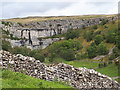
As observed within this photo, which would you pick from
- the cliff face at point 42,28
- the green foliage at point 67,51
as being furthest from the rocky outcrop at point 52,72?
the cliff face at point 42,28

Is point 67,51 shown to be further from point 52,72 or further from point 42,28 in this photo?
point 42,28

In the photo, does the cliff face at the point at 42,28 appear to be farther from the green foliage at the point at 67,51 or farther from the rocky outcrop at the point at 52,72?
the rocky outcrop at the point at 52,72

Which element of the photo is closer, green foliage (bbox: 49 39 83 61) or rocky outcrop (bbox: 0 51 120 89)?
rocky outcrop (bbox: 0 51 120 89)

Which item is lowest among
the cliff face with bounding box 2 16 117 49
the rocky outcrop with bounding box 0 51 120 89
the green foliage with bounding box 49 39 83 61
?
the green foliage with bounding box 49 39 83 61

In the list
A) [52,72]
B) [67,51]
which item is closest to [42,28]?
[67,51]

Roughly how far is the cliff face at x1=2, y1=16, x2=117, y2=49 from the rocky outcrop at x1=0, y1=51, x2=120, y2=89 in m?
76.5

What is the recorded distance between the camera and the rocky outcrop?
585 inches

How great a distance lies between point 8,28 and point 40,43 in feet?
82.5

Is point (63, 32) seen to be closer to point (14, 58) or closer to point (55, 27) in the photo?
point (55, 27)

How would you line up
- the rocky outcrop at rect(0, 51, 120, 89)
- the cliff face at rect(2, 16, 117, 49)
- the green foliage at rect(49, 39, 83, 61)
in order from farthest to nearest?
the cliff face at rect(2, 16, 117, 49)
the green foliage at rect(49, 39, 83, 61)
the rocky outcrop at rect(0, 51, 120, 89)

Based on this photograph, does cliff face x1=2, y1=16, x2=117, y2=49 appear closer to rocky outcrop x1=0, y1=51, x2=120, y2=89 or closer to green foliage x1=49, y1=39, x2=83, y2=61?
green foliage x1=49, y1=39, x2=83, y2=61

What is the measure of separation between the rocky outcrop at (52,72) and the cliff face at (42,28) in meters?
76.5

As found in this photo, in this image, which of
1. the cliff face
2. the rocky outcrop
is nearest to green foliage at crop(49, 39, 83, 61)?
the cliff face

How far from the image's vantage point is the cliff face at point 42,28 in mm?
95281
